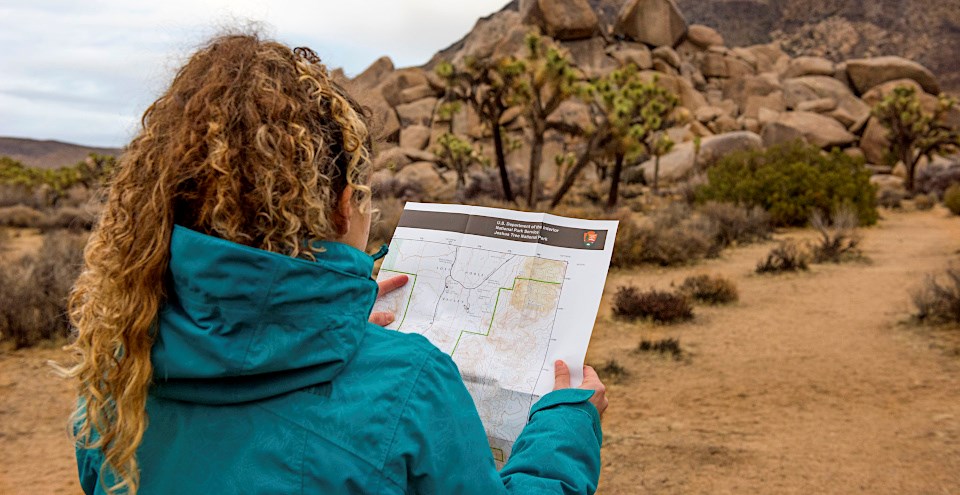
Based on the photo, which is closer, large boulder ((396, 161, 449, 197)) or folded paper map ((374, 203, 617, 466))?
folded paper map ((374, 203, 617, 466))

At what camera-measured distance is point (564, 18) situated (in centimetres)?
4319

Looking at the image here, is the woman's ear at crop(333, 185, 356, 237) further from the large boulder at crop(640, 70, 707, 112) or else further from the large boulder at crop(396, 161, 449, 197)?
the large boulder at crop(640, 70, 707, 112)

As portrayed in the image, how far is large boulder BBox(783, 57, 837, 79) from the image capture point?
4700 cm

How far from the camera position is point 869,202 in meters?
16.8

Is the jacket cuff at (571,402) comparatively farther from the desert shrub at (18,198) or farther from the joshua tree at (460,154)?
the desert shrub at (18,198)

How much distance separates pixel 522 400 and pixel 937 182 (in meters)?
26.8

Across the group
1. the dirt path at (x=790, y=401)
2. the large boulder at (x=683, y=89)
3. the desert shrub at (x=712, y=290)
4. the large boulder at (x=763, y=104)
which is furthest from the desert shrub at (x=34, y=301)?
the large boulder at (x=763, y=104)

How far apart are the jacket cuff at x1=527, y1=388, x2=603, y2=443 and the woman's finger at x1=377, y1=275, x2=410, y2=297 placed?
510mm

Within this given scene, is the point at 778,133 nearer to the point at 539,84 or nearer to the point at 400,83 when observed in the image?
the point at 539,84

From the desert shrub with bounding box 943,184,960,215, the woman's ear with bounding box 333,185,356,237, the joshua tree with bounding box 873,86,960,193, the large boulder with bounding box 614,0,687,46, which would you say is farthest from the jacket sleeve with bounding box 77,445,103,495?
the large boulder with bounding box 614,0,687,46

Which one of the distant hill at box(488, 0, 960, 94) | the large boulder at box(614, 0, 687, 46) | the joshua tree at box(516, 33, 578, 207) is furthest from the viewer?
the distant hill at box(488, 0, 960, 94)

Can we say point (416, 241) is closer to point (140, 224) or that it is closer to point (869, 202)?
point (140, 224)

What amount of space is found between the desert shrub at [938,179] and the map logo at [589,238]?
79.3 ft

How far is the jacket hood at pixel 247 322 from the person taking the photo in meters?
1.06
